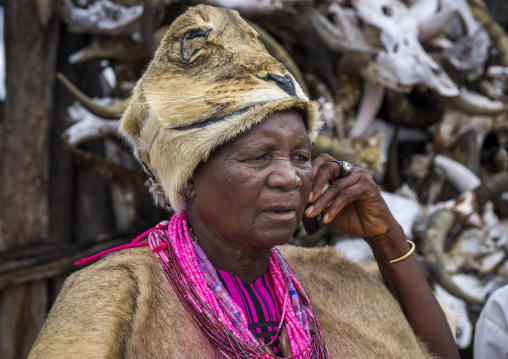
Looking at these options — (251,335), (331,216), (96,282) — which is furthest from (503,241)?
(96,282)

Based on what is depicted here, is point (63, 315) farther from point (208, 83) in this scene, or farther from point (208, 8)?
point (208, 8)

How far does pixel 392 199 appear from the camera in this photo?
3.68 meters

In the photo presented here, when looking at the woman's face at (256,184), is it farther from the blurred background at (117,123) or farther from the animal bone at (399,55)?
the animal bone at (399,55)

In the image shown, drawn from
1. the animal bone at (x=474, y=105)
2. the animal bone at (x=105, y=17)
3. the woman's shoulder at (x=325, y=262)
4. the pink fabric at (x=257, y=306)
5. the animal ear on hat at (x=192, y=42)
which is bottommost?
the animal bone at (x=105, y=17)

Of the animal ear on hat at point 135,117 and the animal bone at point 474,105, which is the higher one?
the animal ear on hat at point 135,117

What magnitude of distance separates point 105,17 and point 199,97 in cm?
239

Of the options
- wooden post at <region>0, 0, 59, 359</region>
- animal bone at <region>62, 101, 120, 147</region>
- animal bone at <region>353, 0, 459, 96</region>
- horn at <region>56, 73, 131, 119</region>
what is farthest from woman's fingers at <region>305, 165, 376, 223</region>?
wooden post at <region>0, 0, 59, 359</region>

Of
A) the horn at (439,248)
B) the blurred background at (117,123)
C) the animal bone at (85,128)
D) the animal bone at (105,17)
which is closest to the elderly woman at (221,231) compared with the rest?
the horn at (439,248)

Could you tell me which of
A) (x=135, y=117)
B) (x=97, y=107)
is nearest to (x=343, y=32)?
(x=97, y=107)

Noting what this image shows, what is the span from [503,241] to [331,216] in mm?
2469

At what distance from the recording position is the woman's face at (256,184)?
1409 millimetres

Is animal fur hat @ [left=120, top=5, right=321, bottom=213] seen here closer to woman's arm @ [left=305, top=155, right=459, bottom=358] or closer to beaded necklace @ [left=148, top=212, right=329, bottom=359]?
beaded necklace @ [left=148, top=212, right=329, bottom=359]

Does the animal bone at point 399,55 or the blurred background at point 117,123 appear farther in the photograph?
the animal bone at point 399,55

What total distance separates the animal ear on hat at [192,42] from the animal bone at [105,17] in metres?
2.05
